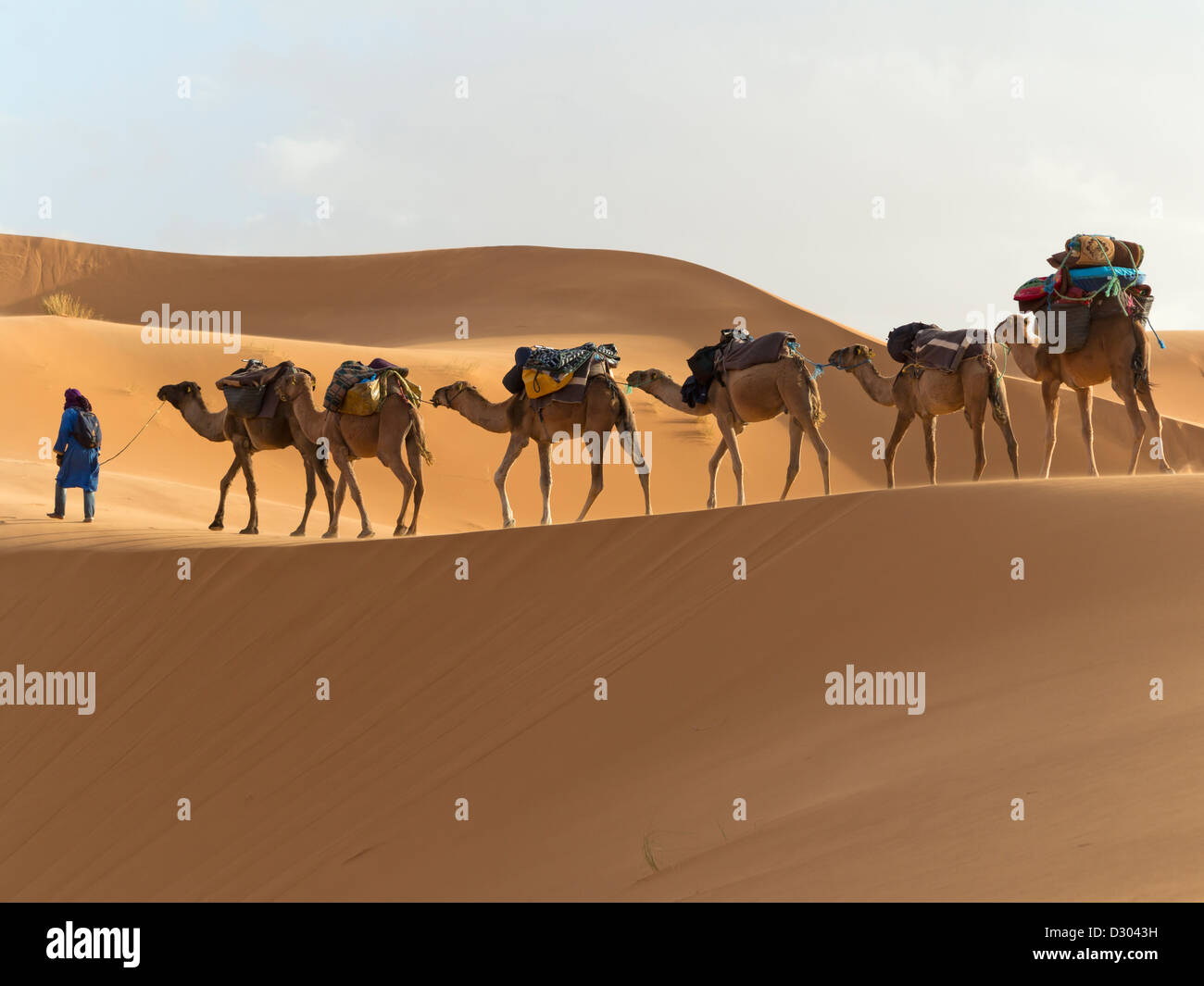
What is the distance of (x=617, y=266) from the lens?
58.3 meters

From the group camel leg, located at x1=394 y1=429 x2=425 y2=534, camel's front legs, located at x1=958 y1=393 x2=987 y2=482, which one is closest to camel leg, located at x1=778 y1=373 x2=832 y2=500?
camel's front legs, located at x1=958 y1=393 x2=987 y2=482

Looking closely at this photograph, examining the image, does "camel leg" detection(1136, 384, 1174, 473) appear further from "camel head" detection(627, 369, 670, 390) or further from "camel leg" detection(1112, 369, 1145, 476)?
"camel head" detection(627, 369, 670, 390)

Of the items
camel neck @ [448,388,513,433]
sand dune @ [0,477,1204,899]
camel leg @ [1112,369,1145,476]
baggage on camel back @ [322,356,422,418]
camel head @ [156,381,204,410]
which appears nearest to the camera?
sand dune @ [0,477,1204,899]

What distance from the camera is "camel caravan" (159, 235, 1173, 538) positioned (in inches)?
556

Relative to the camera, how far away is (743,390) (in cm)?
1519

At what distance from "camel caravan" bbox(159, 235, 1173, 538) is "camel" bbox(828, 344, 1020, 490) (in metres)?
0.02

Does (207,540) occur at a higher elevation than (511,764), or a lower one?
higher

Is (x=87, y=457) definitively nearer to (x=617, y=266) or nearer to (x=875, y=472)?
(x=875, y=472)

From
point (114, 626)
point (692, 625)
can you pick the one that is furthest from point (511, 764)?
point (114, 626)

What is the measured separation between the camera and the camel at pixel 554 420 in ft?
51.1

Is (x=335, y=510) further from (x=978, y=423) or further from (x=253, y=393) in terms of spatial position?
(x=978, y=423)

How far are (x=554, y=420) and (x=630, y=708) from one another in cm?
785

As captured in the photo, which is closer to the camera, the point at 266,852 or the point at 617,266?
the point at 266,852
